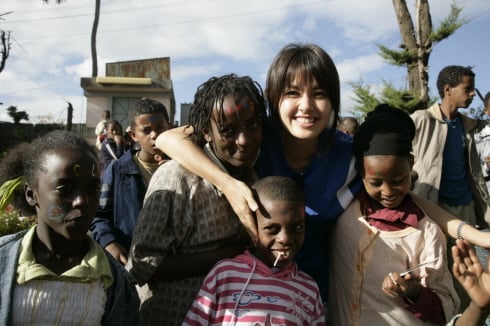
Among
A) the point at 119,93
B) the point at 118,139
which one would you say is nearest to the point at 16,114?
the point at 119,93

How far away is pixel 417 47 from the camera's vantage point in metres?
9.09

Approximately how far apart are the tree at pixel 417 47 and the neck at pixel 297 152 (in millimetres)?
7433

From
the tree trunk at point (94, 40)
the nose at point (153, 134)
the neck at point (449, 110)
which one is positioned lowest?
the nose at point (153, 134)

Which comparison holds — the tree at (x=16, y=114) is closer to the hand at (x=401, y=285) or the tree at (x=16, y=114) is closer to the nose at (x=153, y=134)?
the nose at (x=153, y=134)

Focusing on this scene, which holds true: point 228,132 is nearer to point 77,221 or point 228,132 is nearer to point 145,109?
point 77,221

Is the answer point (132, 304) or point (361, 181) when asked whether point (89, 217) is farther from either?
point (361, 181)

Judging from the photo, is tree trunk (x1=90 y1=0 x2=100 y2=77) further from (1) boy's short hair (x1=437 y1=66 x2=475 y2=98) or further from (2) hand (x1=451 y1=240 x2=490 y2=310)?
(2) hand (x1=451 y1=240 x2=490 y2=310)

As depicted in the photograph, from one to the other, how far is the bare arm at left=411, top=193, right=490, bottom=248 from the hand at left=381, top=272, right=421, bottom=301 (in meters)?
0.37

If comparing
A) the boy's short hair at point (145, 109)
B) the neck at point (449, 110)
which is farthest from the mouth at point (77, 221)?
the neck at point (449, 110)

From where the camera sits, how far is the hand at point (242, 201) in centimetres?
185

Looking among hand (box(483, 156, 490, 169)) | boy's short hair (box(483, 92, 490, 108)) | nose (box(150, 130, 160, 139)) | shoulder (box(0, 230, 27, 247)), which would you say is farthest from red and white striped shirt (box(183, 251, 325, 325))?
boy's short hair (box(483, 92, 490, 108))

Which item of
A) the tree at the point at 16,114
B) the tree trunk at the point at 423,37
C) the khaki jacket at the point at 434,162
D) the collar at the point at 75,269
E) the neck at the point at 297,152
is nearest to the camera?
the collar at the point at 75,269

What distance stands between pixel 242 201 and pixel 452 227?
101 centimetres

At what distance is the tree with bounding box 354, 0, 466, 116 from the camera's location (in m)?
9.05
